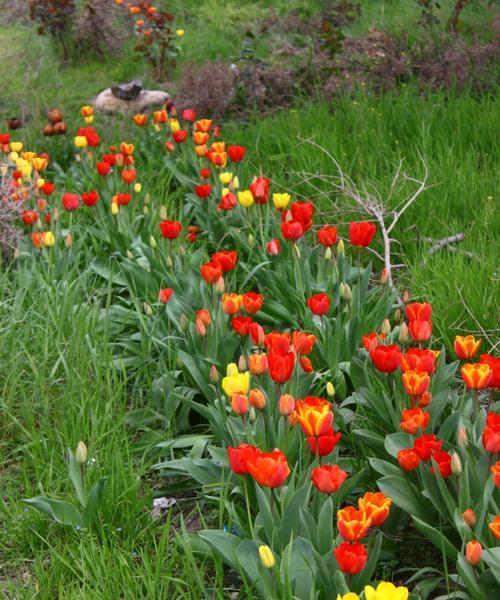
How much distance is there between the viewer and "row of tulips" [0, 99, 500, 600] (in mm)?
2004

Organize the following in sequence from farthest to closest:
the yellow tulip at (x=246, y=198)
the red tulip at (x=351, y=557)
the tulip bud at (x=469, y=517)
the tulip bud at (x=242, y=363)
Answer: the yellow tulip at (x=246, y=198)
the tulip bud at (x=242, y=363)
the tulip bud at (x=469, y=517)
the red tulip at (x=351, y=557)

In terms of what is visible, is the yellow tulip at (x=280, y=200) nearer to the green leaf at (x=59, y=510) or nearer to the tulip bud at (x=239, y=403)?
the tulip bud at (x=239, y=403)

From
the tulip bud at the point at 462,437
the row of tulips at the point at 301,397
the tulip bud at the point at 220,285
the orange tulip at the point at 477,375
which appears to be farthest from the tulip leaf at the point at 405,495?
the tulip bud at the point at 220,285

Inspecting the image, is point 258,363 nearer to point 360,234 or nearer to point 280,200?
point 360,234

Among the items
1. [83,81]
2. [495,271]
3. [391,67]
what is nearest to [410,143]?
[391,67]

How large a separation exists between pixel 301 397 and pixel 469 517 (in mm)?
891

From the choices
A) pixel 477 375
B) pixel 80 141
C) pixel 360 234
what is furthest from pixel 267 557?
pixel 80 141

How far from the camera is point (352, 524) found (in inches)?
69.6

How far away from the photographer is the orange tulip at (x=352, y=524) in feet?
5.79

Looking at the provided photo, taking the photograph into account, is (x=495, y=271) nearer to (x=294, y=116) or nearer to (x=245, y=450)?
(x=245, y=450)

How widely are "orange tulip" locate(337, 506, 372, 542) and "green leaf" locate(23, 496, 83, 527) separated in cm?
92

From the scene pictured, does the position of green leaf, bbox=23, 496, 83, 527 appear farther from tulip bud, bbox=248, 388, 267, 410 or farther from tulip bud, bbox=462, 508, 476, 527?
tulip bud, bbox=462, 508, 476, 527

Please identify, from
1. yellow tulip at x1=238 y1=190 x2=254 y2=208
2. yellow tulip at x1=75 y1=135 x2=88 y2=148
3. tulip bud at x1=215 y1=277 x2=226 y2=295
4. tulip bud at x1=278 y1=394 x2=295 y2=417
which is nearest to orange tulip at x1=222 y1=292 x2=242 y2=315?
tulip bud at x1=215 y1=277 x2=226 y2=295

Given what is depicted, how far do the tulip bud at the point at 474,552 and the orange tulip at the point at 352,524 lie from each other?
206 mm
